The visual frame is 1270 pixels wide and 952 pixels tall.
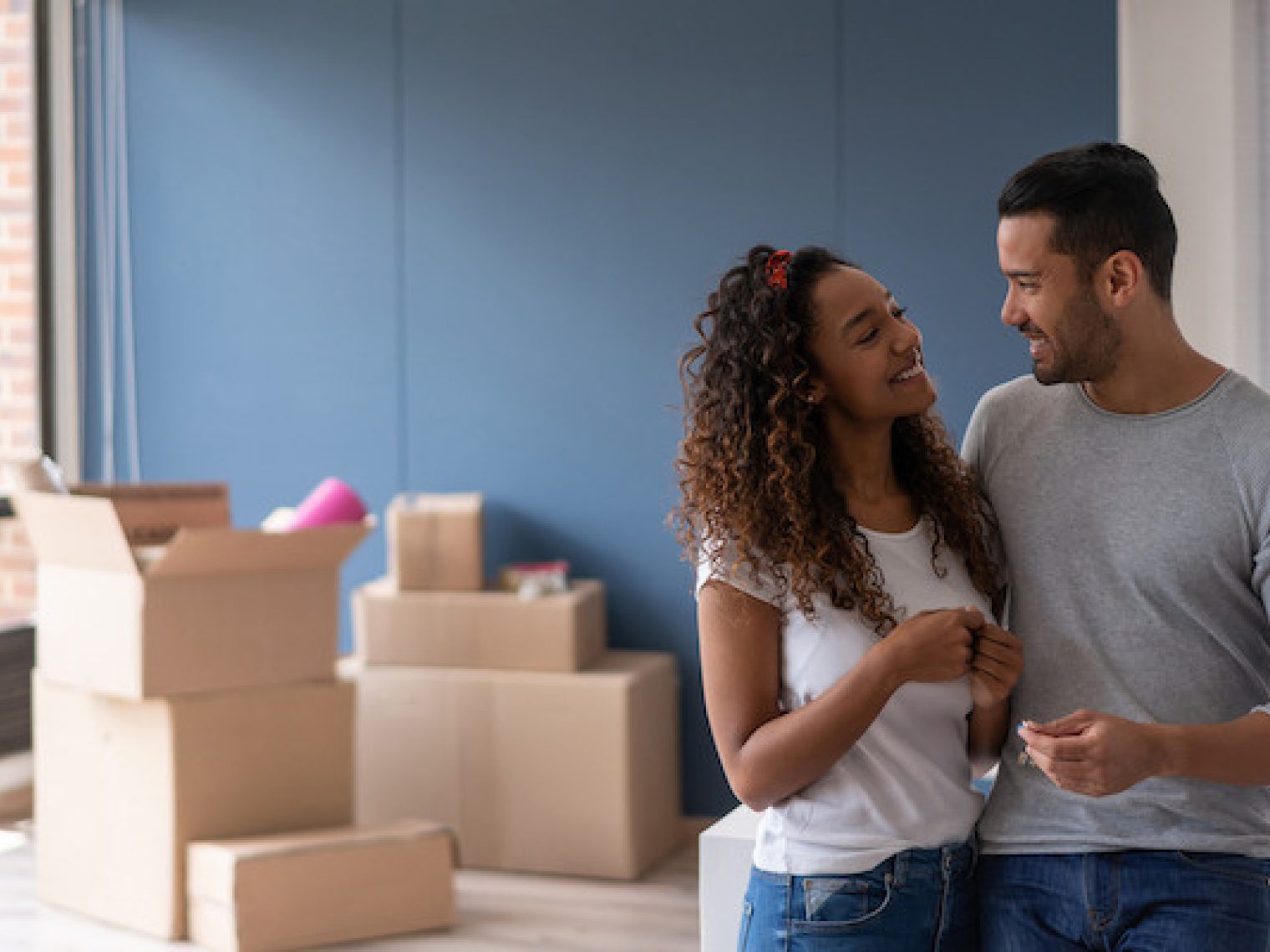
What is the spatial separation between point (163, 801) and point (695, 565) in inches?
93.2

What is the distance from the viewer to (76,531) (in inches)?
146

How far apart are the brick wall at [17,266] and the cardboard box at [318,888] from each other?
1741 mm

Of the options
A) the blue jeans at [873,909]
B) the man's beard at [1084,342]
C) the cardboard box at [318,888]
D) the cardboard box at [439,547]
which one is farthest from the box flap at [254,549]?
the man's beard at [1084,342]

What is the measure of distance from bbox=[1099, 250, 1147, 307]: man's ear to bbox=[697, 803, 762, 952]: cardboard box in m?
0.94

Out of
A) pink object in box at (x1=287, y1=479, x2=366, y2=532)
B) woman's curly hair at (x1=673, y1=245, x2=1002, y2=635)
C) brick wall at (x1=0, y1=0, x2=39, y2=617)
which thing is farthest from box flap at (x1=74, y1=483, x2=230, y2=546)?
woman's curly hair at (x1=673, y1=245, x2=1002, y2=635)

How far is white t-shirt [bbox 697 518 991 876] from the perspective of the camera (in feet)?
5.46

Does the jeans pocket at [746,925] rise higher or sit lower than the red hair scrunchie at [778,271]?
lower

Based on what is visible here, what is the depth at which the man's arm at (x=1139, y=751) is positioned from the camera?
1.53 m

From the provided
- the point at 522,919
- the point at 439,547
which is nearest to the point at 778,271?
the point at 522,919

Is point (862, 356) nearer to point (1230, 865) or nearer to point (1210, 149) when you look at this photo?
point (1230, 865)

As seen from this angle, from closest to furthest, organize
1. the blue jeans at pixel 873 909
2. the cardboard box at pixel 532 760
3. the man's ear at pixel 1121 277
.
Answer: the blue jeans at pixel 873 909 < the man's ear at pixel 1121 277 < the cardboard box at pixel 532 760

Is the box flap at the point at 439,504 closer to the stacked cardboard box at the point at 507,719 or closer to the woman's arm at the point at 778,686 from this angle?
the stacked cardboard box at the point at 507,719

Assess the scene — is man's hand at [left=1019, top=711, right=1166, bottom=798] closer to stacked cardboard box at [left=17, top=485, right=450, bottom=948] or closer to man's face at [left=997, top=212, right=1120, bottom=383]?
man's face at [left=997, top=212, right=1120, bottom=383]

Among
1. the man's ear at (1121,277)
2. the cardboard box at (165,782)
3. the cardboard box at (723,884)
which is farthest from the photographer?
the cardboard box at (165,782)
